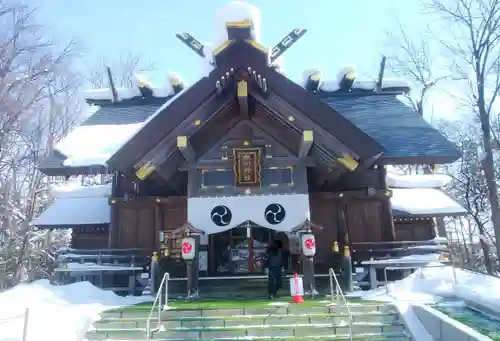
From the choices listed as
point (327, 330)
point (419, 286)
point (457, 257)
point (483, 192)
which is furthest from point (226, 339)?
point (457, 257)

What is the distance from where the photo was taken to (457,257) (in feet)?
103

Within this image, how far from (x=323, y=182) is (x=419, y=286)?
3.88 meters

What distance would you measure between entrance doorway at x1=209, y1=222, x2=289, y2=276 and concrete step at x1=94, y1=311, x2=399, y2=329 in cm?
506

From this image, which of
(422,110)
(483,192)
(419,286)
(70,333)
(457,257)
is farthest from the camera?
(457,257)

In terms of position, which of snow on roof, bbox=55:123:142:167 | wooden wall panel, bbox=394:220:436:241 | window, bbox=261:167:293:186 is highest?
snow on roof, bbox=55:123:142:167

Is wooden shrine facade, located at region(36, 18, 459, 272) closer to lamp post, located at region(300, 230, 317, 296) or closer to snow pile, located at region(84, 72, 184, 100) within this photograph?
lamp post, located at region(300, 230, 317, 296)

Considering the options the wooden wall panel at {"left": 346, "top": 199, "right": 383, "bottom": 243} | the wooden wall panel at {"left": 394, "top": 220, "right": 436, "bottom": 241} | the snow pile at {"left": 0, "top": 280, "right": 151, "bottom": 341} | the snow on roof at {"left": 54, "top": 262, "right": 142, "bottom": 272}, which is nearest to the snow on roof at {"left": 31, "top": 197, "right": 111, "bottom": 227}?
the snow on roof at {"left": 54, "top": 262, "right": 142, "bottom": 272}

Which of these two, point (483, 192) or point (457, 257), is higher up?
point (483, 192)

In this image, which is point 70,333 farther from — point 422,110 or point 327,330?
point 422,110

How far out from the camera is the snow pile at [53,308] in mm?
6488

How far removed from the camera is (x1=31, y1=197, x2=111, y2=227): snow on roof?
548 inches

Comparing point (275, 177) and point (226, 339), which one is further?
point (275, 177)

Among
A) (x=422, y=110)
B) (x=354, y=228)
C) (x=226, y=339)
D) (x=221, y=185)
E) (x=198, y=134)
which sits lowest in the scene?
(x=226, y=339)

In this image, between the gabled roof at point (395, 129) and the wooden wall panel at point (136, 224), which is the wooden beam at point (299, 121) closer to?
the gabled roof at point (395, 129)
